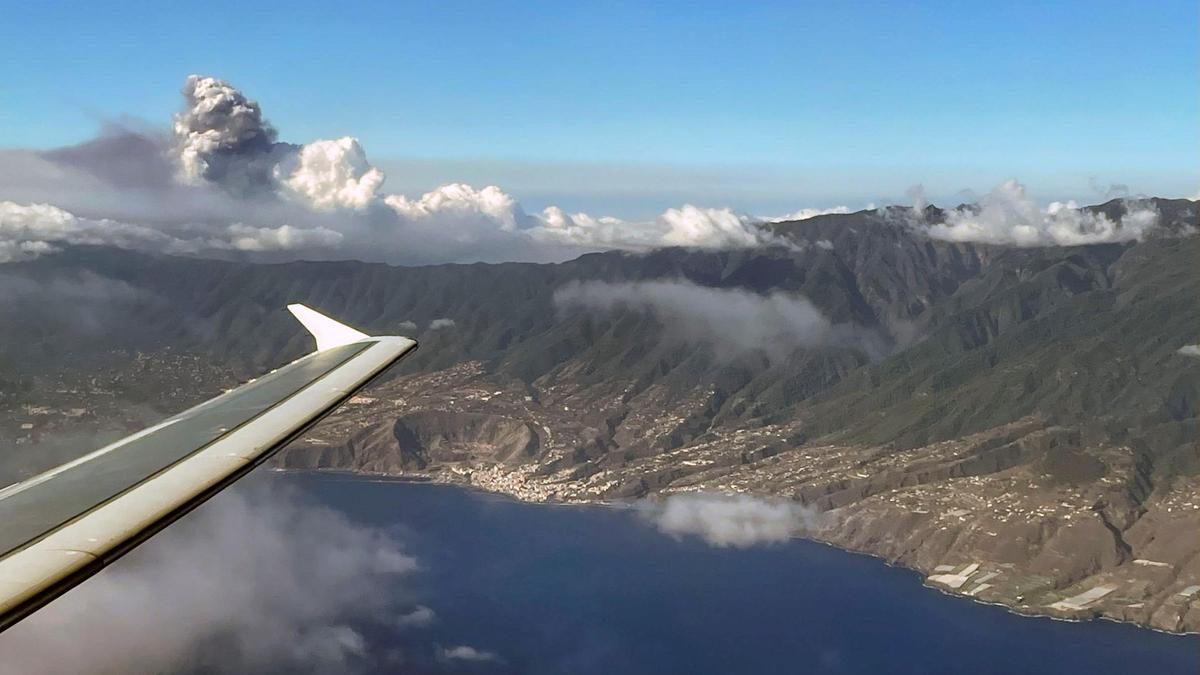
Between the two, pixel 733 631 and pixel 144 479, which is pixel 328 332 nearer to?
pixel 144 479

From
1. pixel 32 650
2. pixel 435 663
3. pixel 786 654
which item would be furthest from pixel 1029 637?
pixel 32 650

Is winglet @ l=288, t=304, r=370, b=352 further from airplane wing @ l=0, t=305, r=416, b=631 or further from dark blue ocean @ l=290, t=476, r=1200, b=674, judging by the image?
dark blue ocean @ l=290, t=476, r=1200, b=674

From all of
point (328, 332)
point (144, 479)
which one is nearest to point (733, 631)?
point (328, 332)

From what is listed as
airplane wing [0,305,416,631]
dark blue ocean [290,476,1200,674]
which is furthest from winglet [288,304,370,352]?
dark blue ocean [290,476,1200,674]

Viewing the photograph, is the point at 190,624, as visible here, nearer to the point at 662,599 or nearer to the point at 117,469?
the point at 662,599

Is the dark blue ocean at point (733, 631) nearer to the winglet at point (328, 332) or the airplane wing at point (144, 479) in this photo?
the winglet at point (328, 332)

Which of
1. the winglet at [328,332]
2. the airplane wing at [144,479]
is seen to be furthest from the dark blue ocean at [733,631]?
the airplane wing at [144,479]
